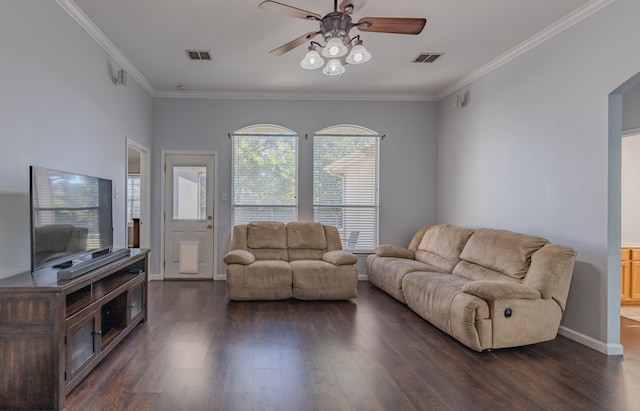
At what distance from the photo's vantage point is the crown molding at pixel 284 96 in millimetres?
5430

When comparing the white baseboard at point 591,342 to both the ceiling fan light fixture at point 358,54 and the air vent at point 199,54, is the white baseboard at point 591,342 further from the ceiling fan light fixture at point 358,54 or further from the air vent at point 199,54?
the air vent at point 199,54

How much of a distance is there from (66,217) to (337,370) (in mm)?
2246

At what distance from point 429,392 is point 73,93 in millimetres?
3819

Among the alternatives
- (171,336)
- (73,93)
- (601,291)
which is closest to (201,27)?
(73,93)

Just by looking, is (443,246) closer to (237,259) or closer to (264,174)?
(237,259)

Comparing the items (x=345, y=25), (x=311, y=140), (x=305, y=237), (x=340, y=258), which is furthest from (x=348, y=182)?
(x=345, y=25)

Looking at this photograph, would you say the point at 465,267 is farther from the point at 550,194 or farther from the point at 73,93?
the point at 73,93

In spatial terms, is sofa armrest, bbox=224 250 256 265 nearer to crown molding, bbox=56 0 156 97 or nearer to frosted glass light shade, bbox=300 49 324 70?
frosted glass light shade, bbox=300 49 324 70

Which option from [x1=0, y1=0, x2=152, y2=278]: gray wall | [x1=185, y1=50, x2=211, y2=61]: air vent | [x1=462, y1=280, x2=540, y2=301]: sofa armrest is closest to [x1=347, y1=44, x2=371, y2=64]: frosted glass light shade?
[x1=185, y1=50, x2=211, y2=61]: air vent

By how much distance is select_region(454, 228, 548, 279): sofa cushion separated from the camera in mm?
3266

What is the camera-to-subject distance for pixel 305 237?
5.03 metres

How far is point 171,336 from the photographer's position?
317cm

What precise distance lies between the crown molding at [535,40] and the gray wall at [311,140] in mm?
980

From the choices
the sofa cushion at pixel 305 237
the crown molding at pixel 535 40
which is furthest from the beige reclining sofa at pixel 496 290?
the crown molding at pixel 535 40
